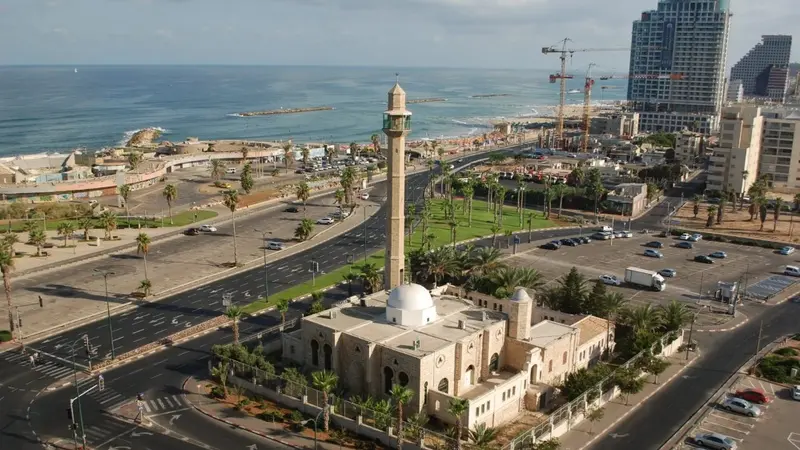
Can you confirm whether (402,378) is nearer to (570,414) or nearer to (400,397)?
(400,397)

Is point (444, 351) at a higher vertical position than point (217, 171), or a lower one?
lower

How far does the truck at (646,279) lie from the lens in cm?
8275

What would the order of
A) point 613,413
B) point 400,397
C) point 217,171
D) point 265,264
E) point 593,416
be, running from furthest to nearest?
1. point 217,171
2. point 265,264
3. point 613,413
4. point 593,416
5. point 400,397

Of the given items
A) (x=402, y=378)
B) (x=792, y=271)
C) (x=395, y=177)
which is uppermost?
(x=395, y=177)

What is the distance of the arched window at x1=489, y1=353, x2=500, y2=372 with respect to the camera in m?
55.5

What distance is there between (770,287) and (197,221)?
9038cm

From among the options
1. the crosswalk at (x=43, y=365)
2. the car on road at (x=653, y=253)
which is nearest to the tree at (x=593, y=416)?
A: the crosswalk at (x=43, y=365)

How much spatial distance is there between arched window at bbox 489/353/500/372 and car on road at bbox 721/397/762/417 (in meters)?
18.2

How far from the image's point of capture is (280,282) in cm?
8388

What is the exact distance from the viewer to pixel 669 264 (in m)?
94.3

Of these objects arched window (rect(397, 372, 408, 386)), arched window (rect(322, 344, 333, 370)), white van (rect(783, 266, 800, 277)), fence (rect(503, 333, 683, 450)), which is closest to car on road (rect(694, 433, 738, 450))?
fence (rect(503, 333, 683, 450))

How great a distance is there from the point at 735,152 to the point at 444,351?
113694mm

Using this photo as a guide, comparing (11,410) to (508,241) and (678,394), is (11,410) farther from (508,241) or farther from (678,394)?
(508,241)

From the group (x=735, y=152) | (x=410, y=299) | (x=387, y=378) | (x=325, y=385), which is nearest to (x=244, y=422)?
(x=325, y=385)
